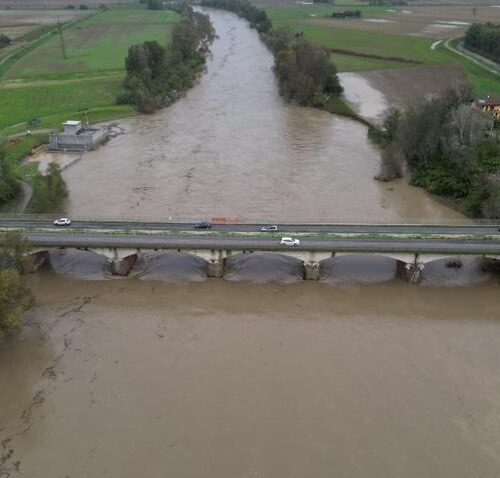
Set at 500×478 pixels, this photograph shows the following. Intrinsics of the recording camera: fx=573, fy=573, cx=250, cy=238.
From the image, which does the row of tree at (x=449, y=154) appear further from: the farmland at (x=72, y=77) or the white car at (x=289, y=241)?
the farmland at (x=72, y=77)

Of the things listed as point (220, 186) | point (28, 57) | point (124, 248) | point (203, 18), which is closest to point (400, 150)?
point (220, 186)

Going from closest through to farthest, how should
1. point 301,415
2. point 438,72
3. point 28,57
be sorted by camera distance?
point 301,415, point 438,72, point 28,57

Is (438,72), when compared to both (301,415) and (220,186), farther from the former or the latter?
(301,415)

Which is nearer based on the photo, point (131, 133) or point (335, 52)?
point (131, 133)

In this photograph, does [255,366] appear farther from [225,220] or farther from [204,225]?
[225,220]

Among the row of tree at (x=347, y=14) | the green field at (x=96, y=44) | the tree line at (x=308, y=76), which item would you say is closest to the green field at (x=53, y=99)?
the green field at (x=96, y=44)
